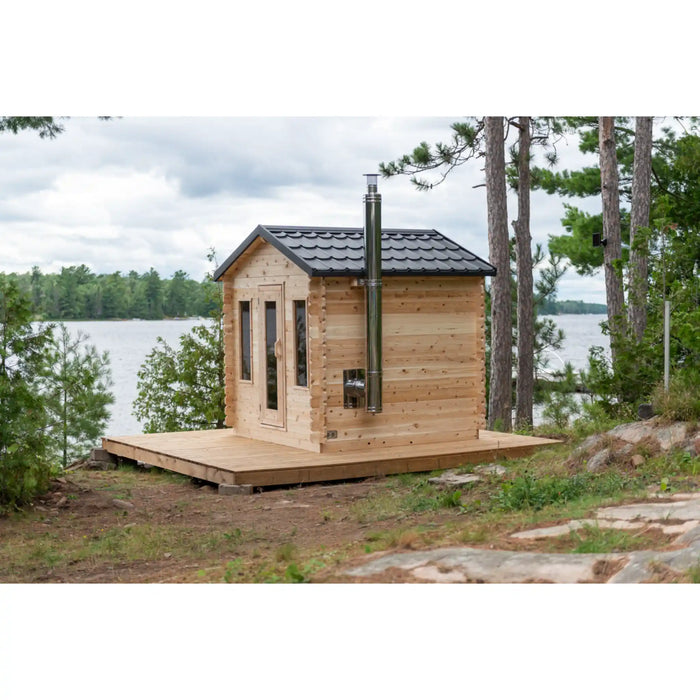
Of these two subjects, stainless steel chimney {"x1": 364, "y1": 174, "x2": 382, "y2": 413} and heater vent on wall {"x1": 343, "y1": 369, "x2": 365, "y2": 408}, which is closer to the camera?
stainless steel chimney {"x1": 364, "y1": 174, "x2": 382, "y2": 413}

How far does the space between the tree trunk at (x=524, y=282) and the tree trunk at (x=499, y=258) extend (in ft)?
2.46

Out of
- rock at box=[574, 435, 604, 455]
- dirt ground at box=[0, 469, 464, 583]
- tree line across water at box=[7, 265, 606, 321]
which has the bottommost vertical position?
dirt ground at box=[0, 469, 464, 583]

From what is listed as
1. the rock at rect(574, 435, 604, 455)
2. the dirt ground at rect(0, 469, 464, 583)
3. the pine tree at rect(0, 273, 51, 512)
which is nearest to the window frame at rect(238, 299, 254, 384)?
the dirt ground at rect(0, 469, 464, 583)

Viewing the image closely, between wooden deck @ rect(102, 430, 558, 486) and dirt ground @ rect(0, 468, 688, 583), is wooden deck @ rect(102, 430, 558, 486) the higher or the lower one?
the higher one

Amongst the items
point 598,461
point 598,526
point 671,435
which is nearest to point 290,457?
point 598,461

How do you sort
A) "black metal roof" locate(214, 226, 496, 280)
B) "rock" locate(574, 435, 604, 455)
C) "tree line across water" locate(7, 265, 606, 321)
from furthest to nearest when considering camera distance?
"tree line across water" locate(7, 265, 606, 321)
"black metal roof" locate(214, 226, 496, 280)
"rock" locate(574, 435, 604, 455)

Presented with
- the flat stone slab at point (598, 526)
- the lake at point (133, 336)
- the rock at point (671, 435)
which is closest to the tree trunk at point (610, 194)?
the lake at point (133, 336)

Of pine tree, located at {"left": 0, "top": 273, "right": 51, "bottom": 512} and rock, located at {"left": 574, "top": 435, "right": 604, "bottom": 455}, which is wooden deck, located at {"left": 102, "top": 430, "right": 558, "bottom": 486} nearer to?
rock, located at {"left": 574, "top": 435, "right": 604, "bottom": 455}

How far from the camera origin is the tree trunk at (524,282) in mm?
14727

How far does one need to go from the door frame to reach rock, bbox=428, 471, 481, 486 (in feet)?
6.78

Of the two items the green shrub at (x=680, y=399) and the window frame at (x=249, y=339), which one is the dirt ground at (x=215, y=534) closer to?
the window frame at (x=249, y=339)

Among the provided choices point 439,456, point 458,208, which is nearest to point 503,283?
point 439,456

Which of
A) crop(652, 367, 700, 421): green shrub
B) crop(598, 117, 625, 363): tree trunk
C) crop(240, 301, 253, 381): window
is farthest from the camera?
crop(598, 117, 625, 363): tree trunk

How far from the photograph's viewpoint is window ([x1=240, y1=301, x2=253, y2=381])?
34.5ft
